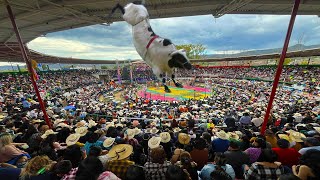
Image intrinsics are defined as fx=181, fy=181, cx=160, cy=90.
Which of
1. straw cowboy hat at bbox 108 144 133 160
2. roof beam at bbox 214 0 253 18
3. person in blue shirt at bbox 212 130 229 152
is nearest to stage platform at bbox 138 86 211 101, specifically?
roof beam at bbox 214 0 253 18

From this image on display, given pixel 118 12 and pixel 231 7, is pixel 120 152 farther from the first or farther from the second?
pixel 231 7

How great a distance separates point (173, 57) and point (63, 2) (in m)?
5.38

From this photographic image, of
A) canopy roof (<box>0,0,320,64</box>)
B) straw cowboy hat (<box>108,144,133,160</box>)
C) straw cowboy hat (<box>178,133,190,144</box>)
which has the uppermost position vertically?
canopy roof (<box>0,0,320,64</box>)

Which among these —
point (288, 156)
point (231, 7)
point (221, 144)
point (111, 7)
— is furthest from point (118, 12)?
point (288, 156)

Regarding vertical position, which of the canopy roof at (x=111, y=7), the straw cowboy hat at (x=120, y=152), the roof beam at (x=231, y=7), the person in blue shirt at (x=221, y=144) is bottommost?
the person in blue shirt at (x=221, y=144)

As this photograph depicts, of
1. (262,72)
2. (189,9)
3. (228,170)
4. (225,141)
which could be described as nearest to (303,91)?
(262,72)

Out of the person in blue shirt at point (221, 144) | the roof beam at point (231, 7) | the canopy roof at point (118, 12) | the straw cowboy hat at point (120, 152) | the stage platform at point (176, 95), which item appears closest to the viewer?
the straw cowboy hat at point (120, 152)

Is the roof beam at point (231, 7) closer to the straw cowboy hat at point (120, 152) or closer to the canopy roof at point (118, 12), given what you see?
the canopy roof at point (118, 12)

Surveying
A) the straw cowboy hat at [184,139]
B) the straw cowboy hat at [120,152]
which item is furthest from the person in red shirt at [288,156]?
the straw cowboy hat at [120,152]

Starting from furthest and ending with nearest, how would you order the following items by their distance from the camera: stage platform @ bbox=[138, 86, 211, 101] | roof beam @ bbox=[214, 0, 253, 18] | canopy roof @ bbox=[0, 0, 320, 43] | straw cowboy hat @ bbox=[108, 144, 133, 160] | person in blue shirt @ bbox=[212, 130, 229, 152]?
stage platform @ bbox=[138, 86, 211, 101]
canopy roof @ bbox=[0, 0, 320, 43]
roof beam @ bbox=[214, 0, 253, 18]
person in blue shirt @ bbox=[212, 130, 229, 152]
straw cowboy hat @ bbox=[108, 144, 133, 160]

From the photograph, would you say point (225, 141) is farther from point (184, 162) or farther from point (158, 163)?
point (158, 163)

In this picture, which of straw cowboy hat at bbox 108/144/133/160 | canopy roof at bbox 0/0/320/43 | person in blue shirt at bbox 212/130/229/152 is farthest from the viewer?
canopy roof at bbox 0/0/320/43

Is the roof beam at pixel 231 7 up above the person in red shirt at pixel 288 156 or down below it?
above

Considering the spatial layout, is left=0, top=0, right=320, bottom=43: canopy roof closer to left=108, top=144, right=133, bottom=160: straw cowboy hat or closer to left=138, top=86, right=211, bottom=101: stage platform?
left=108, top=144, right=133, bottom=160: straw cowboy hat
